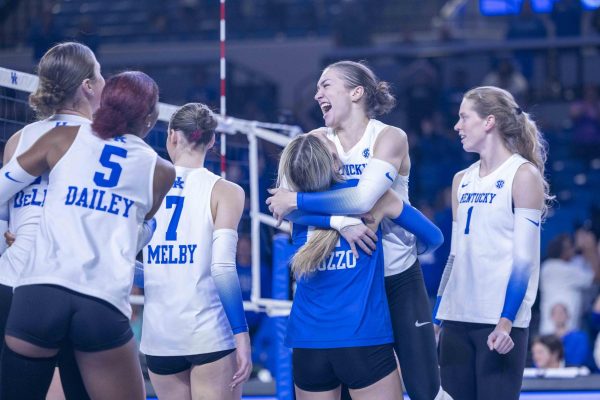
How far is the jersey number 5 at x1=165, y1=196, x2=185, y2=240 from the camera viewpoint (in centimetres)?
355

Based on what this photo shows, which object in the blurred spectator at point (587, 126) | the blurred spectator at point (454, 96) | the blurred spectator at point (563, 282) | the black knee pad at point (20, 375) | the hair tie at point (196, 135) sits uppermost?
the blurred spectator at point (454, 96)

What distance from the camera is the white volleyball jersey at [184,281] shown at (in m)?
3.49

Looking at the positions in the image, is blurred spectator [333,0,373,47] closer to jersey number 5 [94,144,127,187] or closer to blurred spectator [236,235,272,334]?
blurred spectator [236,235,272,334]

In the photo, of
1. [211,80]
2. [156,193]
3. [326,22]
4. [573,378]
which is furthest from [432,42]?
[156,193]

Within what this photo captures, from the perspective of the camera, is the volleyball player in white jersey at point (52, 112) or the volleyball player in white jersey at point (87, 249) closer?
the volleyball player in white jersey at point (87, 249)

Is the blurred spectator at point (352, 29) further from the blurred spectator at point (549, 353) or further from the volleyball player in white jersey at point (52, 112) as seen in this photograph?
the volleyball player in white jersey at point (52, 112)

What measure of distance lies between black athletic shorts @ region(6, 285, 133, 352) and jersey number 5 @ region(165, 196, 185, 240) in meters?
0.79

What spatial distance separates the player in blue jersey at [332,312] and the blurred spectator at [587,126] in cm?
1007

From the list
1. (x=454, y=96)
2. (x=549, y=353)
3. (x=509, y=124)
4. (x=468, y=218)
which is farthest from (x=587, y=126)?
(x=468, y=218)

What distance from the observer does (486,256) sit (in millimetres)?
3770

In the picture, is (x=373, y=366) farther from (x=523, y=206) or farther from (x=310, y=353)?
(x=523, y=206)

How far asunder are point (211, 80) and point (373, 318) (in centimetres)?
1133

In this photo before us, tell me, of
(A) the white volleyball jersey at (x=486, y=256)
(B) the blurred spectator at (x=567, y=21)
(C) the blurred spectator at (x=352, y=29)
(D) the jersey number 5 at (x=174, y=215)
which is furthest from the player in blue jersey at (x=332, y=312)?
(B) the blurred spectator at (x=567, y=21)

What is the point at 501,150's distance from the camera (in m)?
3.86
